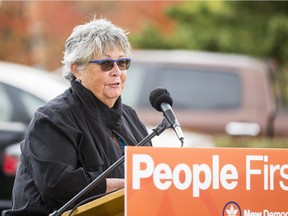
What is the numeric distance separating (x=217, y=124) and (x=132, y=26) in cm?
1313

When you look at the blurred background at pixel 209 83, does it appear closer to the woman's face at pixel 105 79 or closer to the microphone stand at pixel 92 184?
the woman's face at pixel 105 79

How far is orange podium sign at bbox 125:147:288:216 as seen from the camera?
3963 mm

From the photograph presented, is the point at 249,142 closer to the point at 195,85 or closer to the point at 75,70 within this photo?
the point at 195,85

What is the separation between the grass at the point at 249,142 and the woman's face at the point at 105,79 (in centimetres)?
608

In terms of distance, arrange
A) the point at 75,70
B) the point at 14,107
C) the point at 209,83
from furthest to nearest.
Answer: the point at 209,83 < the point at 14,107 < the point at 75,70

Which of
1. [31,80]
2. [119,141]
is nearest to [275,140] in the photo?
[31,80]

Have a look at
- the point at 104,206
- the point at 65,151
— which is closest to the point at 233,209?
the point at 104,206

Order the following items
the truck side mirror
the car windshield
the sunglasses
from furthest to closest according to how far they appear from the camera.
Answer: the car windshield, the truck side mirror, the sunglasses

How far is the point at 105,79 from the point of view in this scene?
4.66 metres

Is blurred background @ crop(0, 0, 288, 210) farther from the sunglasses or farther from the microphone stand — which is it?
the microphone stand

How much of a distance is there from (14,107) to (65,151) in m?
4.77

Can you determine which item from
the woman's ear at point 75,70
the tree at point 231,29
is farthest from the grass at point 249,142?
the tree at point 231,29

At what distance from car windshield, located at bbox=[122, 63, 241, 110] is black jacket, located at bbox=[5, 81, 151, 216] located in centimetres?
720

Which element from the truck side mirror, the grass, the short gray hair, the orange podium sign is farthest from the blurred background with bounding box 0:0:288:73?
the orange podium sign
